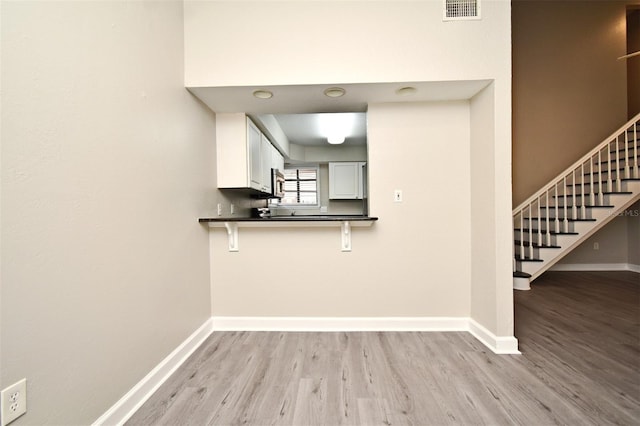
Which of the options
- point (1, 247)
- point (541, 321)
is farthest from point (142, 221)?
point (541, 321)

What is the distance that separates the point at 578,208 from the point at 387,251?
11.9ft

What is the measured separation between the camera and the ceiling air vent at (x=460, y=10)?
1890 millimetres

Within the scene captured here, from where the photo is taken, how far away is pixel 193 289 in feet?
6.73

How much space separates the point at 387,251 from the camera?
2295 millimetres

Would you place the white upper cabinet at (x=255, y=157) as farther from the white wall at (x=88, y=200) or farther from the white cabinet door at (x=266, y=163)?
the white wall at (x=88, y=200)

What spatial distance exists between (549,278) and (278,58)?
4992 millimetres

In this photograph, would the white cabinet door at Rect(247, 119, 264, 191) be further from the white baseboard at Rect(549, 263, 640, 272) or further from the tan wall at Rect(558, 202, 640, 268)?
the tan wall at Rect(558, 202, 640, 268)

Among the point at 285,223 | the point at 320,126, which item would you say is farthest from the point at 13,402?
the point at 320,126

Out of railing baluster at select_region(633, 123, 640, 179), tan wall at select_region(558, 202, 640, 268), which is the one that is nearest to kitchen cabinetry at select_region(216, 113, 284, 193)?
railing baluster at select_region(633, 123, 640, 179)

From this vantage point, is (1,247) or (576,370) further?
(576,370)

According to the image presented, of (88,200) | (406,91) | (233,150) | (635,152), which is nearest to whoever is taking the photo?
(88,200)

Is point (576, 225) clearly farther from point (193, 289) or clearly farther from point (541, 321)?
point (193, 289)

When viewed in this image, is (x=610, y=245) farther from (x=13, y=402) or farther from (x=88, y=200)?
(x=13, y=402)

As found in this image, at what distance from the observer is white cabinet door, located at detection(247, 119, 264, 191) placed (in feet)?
8.39
